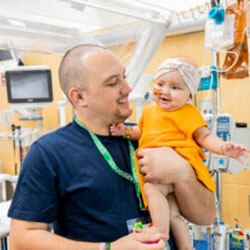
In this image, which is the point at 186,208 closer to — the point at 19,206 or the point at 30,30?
the point at 19,206

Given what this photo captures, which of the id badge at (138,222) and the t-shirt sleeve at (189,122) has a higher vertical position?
the t-shirt sleeve at (189,122)

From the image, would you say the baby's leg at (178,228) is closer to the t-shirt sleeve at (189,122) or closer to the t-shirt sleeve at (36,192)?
the t-shirt sleeve at (189,122)

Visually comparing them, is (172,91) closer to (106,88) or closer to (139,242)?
(106,88)

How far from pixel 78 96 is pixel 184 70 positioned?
1.73 ft

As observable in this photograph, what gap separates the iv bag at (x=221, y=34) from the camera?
187 centimetres

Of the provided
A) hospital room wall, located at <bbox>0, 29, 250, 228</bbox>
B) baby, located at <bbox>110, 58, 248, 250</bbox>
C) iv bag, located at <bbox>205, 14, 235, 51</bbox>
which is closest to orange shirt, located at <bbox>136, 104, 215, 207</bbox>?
baby, located at <bbox>110, 58, 248, 250</bbox>

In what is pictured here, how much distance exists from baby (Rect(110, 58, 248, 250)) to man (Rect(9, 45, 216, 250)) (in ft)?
0.15

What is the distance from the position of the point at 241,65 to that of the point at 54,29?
1343 mm

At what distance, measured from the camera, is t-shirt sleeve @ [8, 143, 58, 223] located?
105 centimetres

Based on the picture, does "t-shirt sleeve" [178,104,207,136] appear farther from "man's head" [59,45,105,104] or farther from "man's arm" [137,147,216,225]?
"man's head" [59,45,105,104]

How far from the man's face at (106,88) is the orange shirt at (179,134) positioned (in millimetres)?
184

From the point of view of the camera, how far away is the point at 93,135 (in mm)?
1274

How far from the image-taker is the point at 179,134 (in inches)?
54.7

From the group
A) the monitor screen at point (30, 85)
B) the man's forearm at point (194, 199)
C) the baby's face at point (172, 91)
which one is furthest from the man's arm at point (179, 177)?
the monitor screen at point (30, 85)
